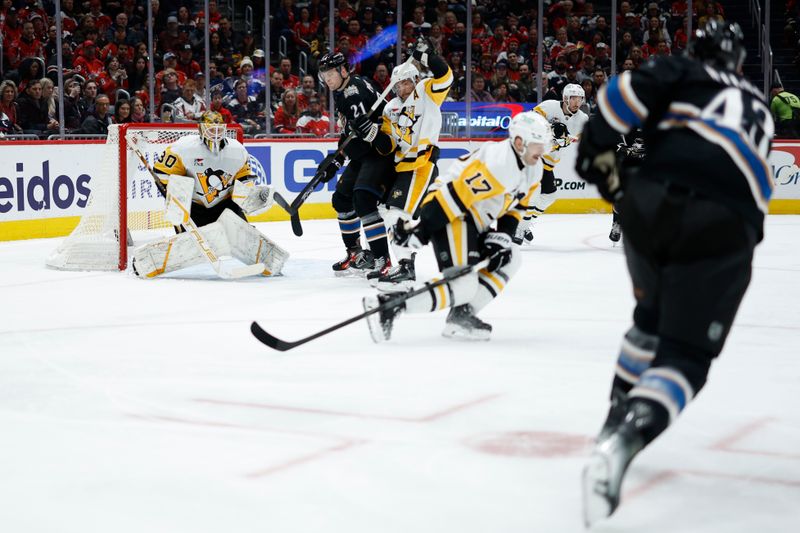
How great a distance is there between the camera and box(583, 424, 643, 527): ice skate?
2.04 metres

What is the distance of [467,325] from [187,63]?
21.1 feet

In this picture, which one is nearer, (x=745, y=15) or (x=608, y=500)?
(x=608, y=500)

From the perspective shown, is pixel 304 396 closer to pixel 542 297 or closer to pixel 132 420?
pixel 132 420

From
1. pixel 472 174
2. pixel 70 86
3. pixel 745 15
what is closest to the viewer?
pixel 472 174

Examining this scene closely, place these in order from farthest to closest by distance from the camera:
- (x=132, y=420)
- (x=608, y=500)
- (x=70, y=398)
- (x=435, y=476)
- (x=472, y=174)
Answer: (x=472, y=174), (x=70, y=398), (x=132, y=420), (x=435, y=476), (x=608, y=500)

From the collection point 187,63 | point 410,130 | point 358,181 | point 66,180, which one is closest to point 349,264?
point 358,181

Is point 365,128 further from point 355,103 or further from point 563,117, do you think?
point 563,117

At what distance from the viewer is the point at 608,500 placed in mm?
2039

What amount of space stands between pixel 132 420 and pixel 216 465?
0.55 meters

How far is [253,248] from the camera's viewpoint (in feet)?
20.7

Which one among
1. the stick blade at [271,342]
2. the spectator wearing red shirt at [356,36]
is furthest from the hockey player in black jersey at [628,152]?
the stick blade at [271,342]

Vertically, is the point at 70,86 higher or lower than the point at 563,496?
higher

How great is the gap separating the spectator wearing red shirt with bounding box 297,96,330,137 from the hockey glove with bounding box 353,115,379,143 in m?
4.20

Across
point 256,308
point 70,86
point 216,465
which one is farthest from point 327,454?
point 70,86
